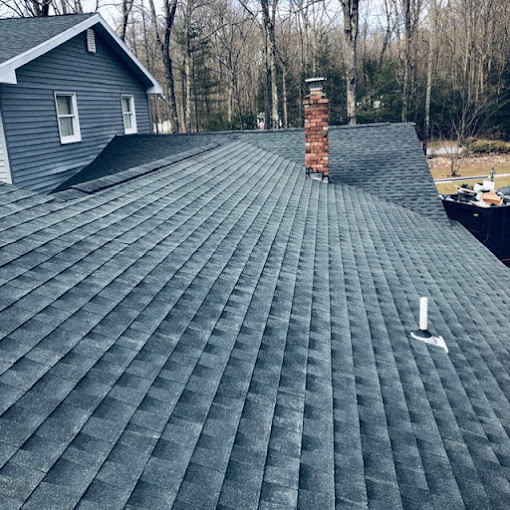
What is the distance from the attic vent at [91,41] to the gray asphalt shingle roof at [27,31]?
1.65 feet

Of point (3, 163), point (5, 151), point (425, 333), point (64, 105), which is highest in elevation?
point (64, 105)

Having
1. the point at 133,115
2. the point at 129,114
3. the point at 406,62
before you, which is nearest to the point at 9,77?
the point at 129,114

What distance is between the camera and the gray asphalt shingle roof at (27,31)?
1252 cm

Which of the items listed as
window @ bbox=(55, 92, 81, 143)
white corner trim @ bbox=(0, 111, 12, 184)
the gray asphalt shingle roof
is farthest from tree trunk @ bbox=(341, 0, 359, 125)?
white corner trim @ bbox=(0, 111, 12, 184)

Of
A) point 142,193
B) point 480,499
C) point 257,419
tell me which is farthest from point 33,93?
point 480,499

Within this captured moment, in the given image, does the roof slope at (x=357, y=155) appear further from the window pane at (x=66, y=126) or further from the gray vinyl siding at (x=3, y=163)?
the gray vinyl siding at (x=3, y=163)

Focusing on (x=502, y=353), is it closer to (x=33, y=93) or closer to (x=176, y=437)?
(x=176, y=437)

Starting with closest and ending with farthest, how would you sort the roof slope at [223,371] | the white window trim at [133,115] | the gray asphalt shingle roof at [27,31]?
the roof slope at [223,371], the gray asphalt shingle roof at [27,31], the white window trim at [133,115]

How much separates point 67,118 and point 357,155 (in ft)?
30.9

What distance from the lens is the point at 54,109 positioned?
1434 cm

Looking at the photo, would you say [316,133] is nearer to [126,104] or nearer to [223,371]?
[223,371]

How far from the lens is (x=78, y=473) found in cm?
213

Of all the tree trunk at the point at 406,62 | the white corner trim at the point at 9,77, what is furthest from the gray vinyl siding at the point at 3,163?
the tree trunk at the point at 406,62

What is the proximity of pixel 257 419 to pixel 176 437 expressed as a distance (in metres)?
0.57
